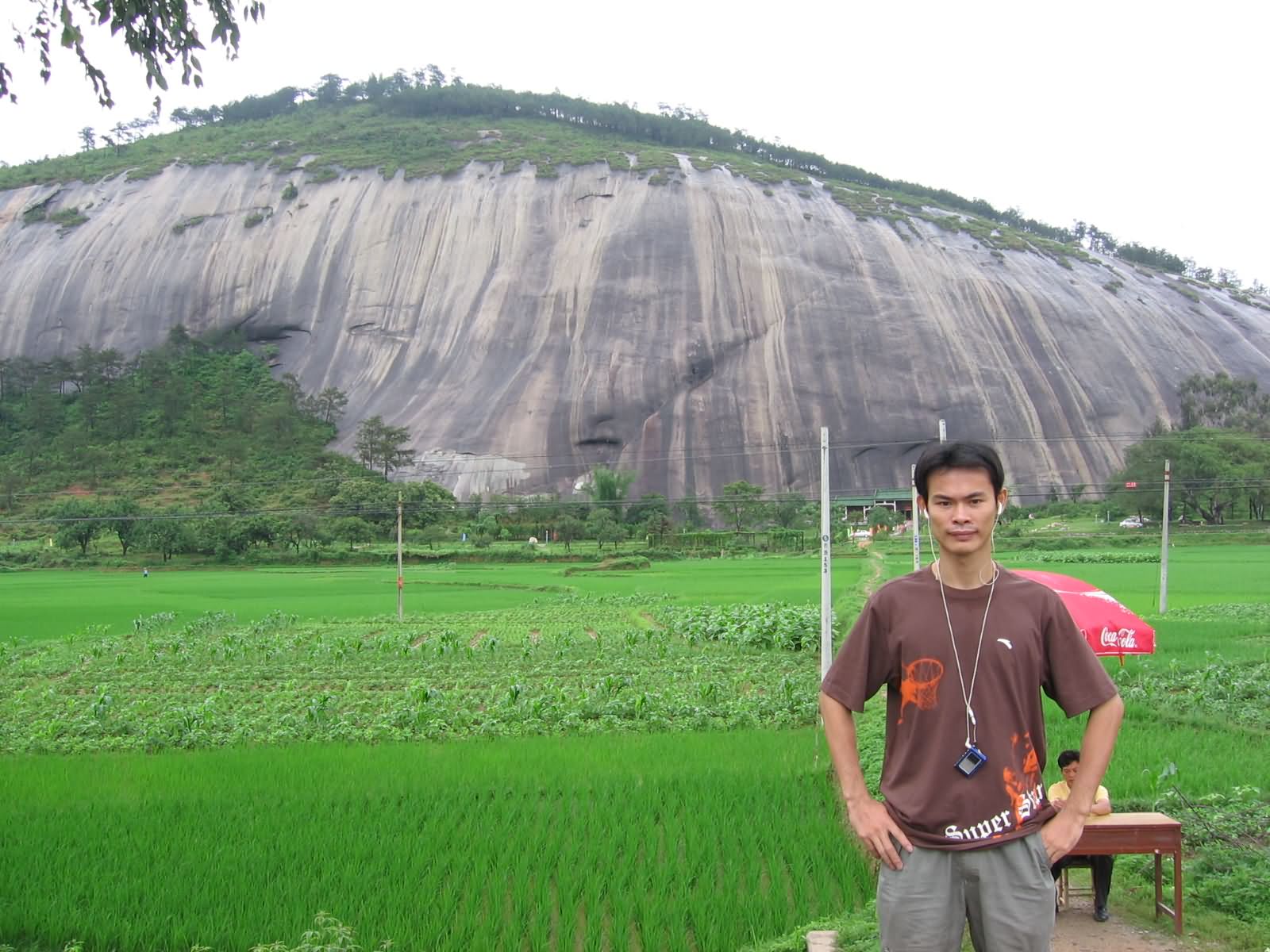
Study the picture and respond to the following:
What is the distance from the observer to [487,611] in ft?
80.6

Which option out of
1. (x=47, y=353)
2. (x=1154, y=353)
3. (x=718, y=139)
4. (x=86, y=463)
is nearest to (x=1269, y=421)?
(x=1154, y=353)

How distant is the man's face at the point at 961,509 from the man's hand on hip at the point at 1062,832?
0.82 metres

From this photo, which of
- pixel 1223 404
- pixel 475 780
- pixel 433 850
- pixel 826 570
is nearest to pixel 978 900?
pixel 433 850

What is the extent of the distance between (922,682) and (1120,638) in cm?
1085

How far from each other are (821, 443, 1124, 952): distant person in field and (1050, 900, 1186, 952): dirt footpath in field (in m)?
2.29

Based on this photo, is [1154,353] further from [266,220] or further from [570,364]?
[266,220]

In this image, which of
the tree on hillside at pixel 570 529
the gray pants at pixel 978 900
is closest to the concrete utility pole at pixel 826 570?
the gray pants at pixel 978 900

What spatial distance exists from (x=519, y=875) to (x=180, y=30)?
17.4ft

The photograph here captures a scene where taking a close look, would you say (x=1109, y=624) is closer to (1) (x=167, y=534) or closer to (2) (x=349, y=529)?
(2) (x=349, y=529)

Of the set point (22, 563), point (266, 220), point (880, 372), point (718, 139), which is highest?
point (718, 139)

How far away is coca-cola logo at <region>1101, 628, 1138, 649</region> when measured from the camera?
12.4m

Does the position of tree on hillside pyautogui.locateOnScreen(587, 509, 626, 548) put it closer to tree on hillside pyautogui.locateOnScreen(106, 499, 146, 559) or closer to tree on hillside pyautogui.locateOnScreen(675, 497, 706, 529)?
tree on hillside pyautogui.locateOnScreen(675, 497, 706, 529)

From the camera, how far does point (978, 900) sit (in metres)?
2.89

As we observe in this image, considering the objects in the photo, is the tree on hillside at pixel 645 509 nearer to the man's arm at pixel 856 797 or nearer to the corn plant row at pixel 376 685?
the corn plant row at pixel 376 685
